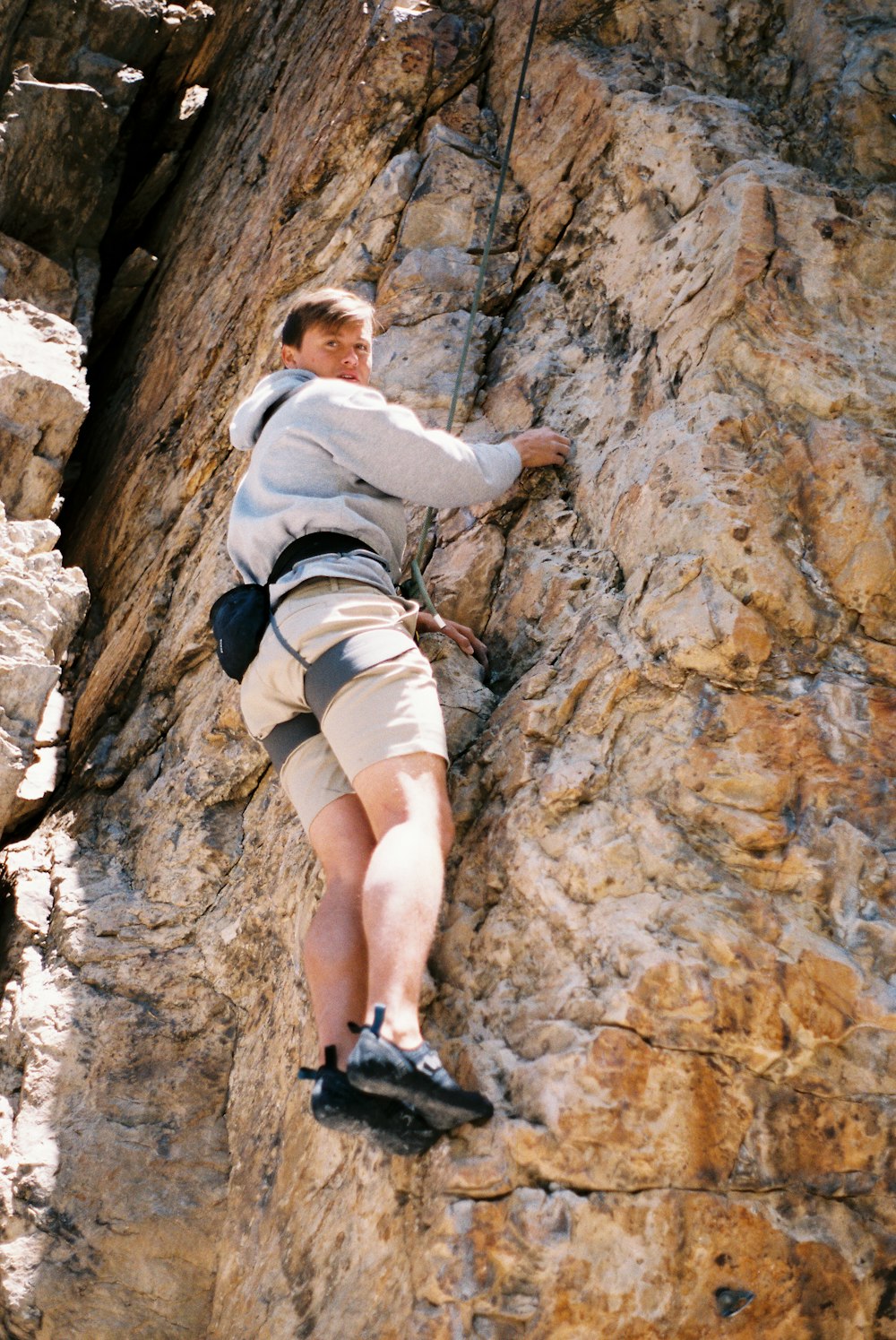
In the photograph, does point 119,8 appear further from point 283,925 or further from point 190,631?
point 283,925

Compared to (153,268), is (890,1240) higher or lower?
higher

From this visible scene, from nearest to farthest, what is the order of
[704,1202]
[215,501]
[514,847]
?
[704,1202] < [514,847] < [215,501]

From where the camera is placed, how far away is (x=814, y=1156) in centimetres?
253

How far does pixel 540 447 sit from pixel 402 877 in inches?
64.0

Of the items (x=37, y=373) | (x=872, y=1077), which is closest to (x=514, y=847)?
(x=872, y=1077)

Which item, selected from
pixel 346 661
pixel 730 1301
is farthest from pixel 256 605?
pixel 730 1301

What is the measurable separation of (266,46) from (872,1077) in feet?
22.3

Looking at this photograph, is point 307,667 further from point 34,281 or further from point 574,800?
point 34,281

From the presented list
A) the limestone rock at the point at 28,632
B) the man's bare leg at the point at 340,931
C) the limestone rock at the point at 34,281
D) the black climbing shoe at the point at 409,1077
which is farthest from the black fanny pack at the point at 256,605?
the limestone rock at the point at 34,281

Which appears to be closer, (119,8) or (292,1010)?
(292,1010)

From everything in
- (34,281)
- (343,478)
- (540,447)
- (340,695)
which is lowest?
(34,281)

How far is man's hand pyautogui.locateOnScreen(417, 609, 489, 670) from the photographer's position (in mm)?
3549

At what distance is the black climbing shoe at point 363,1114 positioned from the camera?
2.45m

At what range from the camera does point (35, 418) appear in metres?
5.58
